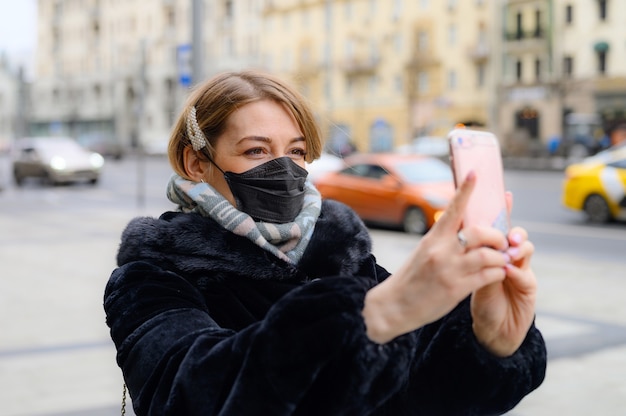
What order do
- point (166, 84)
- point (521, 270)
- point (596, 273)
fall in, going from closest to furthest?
point (521, 270) → point (596, 273) → point (166, 84)

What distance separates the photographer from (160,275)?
5.56 feet

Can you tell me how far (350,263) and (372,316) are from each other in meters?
0.42

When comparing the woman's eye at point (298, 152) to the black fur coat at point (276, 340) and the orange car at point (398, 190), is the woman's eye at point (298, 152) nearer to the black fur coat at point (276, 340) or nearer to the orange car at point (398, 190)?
the black fur coat at point (276, 340)

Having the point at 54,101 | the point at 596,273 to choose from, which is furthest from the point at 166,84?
the point at 596,273

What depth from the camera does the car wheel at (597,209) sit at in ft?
50.9

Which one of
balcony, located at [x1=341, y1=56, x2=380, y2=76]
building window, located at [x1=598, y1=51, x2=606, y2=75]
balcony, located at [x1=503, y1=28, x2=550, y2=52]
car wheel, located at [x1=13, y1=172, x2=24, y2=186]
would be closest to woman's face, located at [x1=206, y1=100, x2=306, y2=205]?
car wheel, located at [x1=13, y1=172, x2=24, y2=186]

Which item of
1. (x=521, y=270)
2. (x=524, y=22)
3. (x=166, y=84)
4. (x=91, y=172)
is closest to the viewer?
(x=521, y=270)

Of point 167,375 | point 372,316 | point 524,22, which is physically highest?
point 524,22

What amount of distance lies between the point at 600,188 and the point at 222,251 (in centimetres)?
1470

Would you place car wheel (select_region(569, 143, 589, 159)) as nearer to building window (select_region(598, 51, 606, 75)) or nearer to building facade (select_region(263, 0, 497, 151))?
building window (select_region(598, 51, 606, 75))

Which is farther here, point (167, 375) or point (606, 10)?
point (606, 10)

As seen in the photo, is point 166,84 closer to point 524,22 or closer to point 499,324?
point 524,22

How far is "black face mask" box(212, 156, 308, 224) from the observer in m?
1.82

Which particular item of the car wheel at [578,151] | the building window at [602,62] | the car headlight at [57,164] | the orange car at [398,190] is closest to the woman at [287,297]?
the orange car at [398,190]
